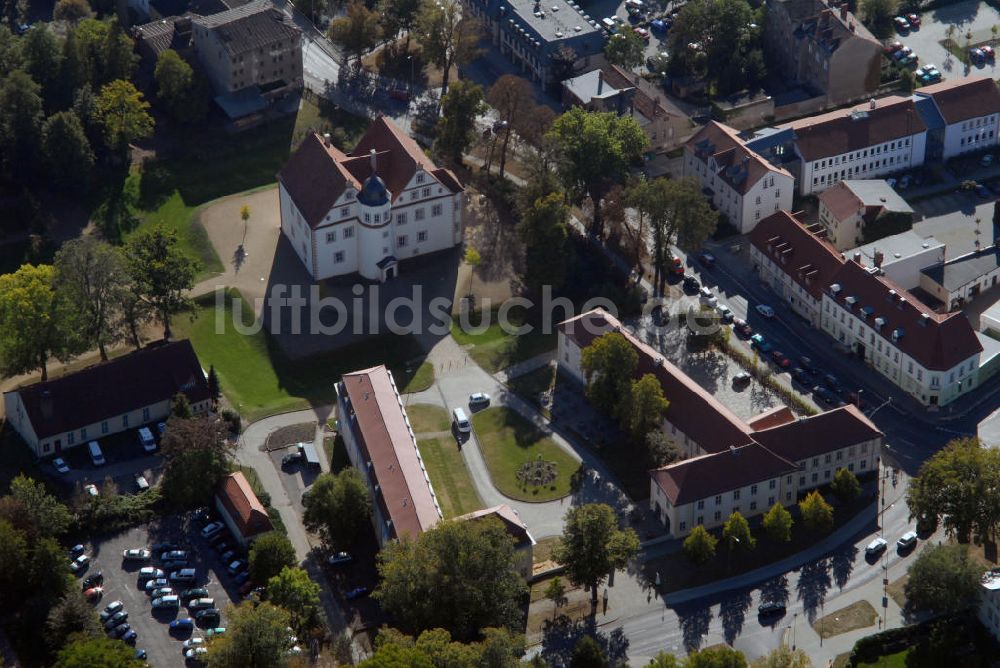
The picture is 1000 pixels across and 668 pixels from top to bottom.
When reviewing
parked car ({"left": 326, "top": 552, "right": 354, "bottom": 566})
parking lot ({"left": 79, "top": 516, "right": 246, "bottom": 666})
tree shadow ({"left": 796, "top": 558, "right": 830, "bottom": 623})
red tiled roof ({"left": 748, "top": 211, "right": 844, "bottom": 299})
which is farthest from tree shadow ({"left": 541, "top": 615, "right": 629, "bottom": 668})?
red tiled roof ({"left": 748, "top": 211, "right": 844, "bottom": 299})

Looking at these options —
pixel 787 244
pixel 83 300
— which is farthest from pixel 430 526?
pixel 787 244

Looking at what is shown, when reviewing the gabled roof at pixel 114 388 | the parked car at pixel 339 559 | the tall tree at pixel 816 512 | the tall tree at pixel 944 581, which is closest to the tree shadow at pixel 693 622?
the tall tree at pixel 816 512

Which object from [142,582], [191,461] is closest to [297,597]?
[142,582]

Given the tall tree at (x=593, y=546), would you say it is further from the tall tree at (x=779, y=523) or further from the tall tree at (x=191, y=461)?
the tall tree at (x=191, y=461)

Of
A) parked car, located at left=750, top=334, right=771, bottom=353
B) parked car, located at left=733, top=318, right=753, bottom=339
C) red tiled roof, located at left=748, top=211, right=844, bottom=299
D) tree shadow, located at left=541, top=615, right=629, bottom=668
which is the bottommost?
tree shadow, located at left=541, top=615, right=629, bottom=668

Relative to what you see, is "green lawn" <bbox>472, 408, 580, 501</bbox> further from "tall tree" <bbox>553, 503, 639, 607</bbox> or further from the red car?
the red car
